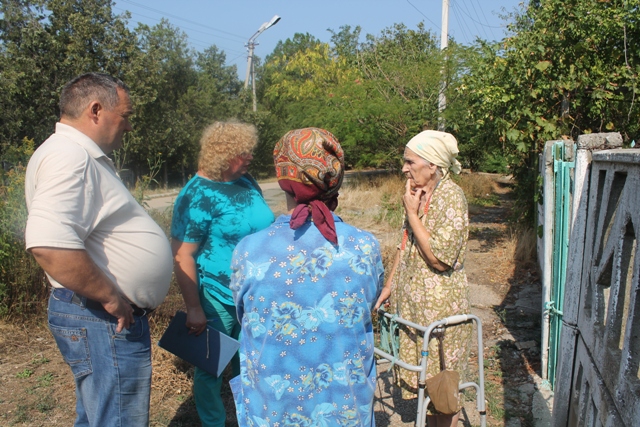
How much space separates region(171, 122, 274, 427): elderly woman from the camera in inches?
111

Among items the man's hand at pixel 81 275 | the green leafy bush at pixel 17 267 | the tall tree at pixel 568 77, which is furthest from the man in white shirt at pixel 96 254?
the tall tree at pixel 568 77

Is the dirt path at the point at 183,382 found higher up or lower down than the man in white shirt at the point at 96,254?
lower down

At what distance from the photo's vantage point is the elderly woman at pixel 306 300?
1.78m

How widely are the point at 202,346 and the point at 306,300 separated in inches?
49.8

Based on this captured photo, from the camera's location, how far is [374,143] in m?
15.3

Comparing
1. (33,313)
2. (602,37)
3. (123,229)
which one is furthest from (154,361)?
(602,37)

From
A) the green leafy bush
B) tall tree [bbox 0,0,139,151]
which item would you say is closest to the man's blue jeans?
the green leafy bush

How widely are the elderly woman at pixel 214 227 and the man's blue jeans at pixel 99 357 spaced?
0.62m

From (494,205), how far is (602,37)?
8.22 metres

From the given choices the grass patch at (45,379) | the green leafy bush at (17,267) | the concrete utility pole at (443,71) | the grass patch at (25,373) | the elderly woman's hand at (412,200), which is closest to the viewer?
the elderly woman's hand at (412,200)

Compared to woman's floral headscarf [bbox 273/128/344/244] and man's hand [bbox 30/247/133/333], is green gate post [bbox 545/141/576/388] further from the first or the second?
man's hand [bbox 30/247/133/333]

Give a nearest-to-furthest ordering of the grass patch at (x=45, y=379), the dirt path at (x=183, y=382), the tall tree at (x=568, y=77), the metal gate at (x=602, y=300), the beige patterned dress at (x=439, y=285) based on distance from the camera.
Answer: the metal gate at (x=602, y=300) → the beige patterned dress at (x=439, y=285) → the dirt path at (x=183, y=382) → the grass patch at (x=45, y=379) → the tall tree at (x=568, y=77)

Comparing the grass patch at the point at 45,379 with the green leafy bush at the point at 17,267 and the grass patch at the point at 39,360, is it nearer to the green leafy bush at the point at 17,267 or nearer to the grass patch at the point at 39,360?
the grass patch at the point at 39,360

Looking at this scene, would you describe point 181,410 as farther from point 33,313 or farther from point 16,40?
point 16,40
